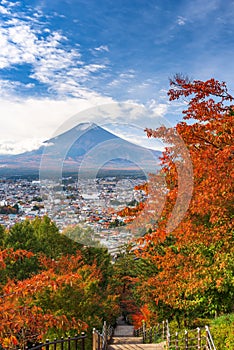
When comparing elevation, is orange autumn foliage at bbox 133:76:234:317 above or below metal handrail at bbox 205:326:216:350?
above

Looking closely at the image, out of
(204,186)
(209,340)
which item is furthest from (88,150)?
(209,340)

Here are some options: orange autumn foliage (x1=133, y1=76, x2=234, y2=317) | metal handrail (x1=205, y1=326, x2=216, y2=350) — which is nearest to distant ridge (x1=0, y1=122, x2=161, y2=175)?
orange autumn foliage (x1=133, y1=76, x2=234, y2=317)

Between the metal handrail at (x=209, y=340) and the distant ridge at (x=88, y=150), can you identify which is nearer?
the metal handrail at (x=209, y=340)

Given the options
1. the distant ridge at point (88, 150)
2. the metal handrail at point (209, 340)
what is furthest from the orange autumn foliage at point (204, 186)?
the distant ridge at point (88, 150)

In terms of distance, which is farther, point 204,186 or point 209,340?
point 209,340

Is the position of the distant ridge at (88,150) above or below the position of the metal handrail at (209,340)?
above

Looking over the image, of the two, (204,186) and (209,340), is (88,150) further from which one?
(209,340)

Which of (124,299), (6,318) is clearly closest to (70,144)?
(6,318)

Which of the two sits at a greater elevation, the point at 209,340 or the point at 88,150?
the point at 88,150

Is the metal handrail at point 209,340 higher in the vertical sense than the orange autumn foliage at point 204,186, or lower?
lower

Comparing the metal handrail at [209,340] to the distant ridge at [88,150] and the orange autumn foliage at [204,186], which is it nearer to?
the orange autumn foliage at [204,186]

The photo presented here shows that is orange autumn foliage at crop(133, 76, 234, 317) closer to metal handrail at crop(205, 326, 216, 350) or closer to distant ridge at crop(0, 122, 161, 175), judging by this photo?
metal handrail at crop(205, 326, 216, 350)

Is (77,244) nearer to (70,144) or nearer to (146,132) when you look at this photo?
(70,144)
